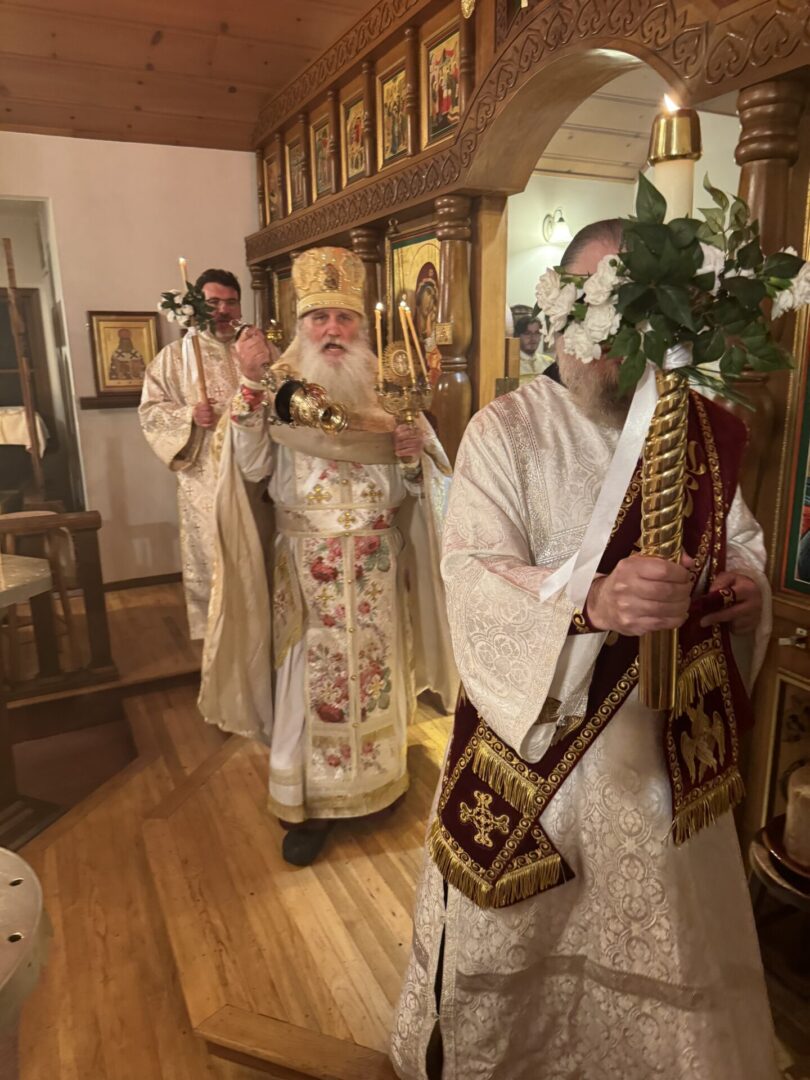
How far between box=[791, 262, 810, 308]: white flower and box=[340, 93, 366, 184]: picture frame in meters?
3.37

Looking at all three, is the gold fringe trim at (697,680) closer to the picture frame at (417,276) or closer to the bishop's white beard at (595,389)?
the bishop's white beard at (595,389)

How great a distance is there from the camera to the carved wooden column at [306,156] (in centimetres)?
475

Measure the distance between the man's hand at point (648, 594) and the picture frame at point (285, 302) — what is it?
456cm

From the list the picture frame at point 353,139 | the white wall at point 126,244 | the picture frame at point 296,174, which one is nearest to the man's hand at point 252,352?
the picture frame at point 353,139

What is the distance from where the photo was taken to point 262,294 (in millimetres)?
5988

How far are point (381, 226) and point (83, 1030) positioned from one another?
11.6 ft

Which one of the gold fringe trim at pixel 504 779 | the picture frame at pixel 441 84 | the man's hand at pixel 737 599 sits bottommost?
the gold fringe trim at pixel 504 779

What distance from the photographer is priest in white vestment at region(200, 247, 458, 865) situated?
2.65 metres

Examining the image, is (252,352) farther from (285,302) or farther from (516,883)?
(285,302)

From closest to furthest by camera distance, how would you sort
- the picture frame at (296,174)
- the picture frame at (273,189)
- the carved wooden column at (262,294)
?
the picture frame at (296,174) < the picture frame at (273,189) < the carved wooden column at (262,294)

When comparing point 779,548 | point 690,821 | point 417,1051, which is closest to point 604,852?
point 690,821

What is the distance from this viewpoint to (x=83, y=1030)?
2.18 m

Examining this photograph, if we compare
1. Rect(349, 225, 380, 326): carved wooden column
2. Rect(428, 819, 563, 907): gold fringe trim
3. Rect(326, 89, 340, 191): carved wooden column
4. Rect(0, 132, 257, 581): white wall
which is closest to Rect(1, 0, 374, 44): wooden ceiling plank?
Rect(326, 89, 340, 191): carved wooden column

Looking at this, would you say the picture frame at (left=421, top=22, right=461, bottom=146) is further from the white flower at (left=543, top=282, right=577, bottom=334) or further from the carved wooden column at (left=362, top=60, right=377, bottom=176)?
the white flower at (left=543, top=282, right=577, bottom=334)
